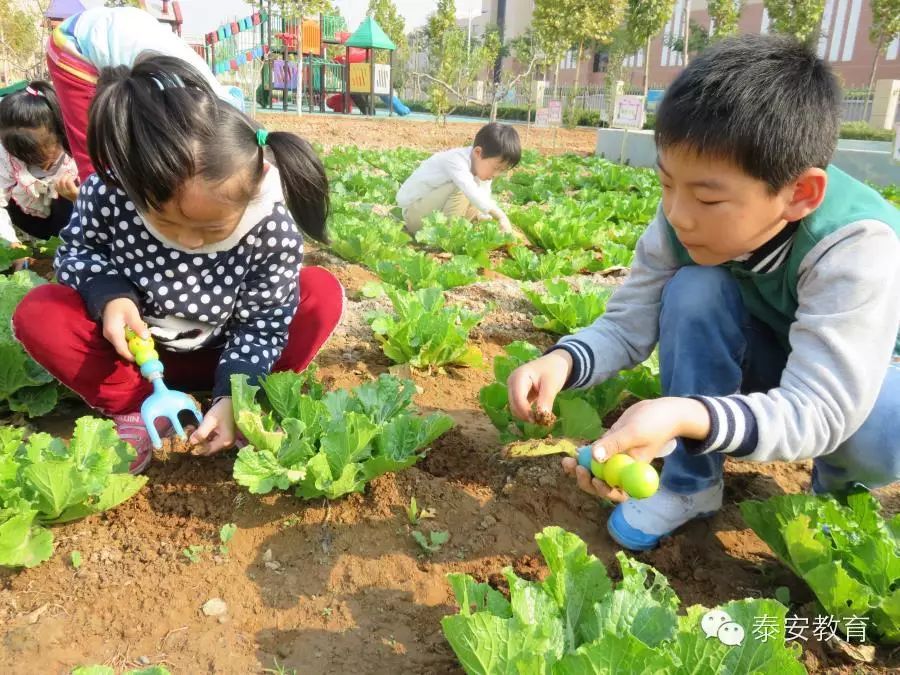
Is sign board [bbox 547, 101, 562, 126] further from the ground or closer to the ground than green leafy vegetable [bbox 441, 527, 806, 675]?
further from the ground

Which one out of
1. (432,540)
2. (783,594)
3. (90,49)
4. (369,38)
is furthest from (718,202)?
(369,38)

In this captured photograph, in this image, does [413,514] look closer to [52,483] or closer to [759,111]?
[52,483]

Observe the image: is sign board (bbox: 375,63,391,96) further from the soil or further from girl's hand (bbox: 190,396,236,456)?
girl's hand (bbox: 190,396,236,456)

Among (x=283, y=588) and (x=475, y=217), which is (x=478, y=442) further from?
(x=475, y=217)

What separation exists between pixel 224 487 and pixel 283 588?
0.48 meters

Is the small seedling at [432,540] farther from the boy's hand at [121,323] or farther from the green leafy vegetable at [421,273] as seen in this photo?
the green leafy vegetable at [421,273]

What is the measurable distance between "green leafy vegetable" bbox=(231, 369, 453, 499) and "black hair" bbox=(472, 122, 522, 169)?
402 cm

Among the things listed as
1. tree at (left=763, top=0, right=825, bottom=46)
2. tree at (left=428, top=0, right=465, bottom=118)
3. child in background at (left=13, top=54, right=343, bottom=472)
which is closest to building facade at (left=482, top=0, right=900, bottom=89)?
tree at (left=763, top=0, right=825, bottom=46)

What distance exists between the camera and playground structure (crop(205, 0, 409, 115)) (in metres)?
24.3

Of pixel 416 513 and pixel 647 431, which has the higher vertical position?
pixel 647 431

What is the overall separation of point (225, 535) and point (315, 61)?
28776 millimetres

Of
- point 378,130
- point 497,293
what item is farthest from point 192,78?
point 378,130

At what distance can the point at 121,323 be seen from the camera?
2229 millimetres

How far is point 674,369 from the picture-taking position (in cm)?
205
